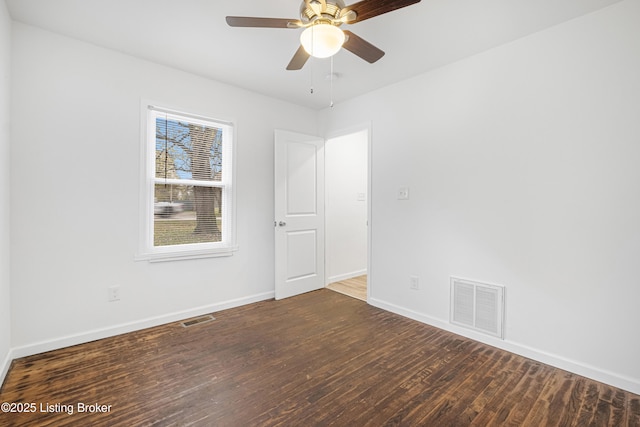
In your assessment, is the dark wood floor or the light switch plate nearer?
the dark wood floor

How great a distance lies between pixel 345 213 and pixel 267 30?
2.82m

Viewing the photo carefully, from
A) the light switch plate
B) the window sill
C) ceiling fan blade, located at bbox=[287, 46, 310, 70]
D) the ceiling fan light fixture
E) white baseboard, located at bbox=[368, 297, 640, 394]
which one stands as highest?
ceiling fan blade, located at bbox=[287, 46, 310, 70]

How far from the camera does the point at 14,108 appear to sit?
2.26 meters

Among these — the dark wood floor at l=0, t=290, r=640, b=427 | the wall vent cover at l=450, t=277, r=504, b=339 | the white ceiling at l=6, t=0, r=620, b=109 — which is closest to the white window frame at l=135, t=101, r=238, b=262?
the white ceiling at l=6, t=0, r=620, b=109

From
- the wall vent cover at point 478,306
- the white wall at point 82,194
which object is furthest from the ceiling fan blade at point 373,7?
the wall vent cover at point 478,306

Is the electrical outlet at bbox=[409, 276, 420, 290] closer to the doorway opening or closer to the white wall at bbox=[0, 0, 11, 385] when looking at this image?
the doorway opening

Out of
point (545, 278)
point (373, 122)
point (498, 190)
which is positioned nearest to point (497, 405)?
point (545, 278)

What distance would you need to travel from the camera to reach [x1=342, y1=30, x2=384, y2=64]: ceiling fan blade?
1.78m

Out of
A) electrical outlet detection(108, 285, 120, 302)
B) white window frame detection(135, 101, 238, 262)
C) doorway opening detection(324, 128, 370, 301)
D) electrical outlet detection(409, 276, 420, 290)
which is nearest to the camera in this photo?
electrical outlet detection(108, 285, 120, 302)

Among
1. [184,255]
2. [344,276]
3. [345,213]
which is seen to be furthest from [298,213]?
[184,255]

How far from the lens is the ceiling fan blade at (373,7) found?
1486 millimetres

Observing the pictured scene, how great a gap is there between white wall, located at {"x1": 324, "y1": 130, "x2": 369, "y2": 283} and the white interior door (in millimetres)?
205

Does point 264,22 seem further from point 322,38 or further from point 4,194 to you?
point 4,194

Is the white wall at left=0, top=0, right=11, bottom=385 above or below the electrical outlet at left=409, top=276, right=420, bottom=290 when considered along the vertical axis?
above
